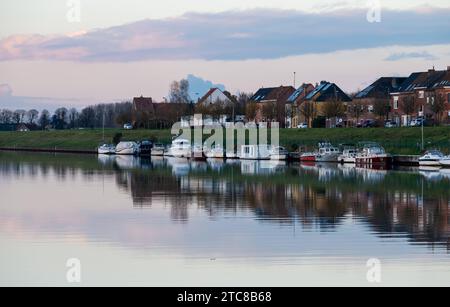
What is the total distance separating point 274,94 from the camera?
115625 millimetres

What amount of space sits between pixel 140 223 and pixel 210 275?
8.59m

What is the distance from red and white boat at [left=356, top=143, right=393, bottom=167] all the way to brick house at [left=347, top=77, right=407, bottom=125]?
29.3 meters

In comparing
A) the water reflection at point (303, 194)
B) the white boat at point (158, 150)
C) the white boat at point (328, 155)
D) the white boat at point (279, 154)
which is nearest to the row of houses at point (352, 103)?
the white boat at point (158, 150)

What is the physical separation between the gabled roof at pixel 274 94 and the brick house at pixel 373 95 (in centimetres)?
1921

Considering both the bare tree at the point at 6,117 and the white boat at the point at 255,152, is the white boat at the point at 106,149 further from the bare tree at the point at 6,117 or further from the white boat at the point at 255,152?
the bare tree at the point at 6,117

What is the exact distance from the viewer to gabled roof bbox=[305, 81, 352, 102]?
101m

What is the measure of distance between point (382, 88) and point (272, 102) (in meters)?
17.7

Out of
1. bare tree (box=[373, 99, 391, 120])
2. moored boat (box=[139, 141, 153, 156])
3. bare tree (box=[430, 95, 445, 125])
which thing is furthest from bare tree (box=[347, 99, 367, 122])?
moored boat (box=[139, 141, 153, 156])

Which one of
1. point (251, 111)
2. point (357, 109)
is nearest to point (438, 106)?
point (357, 109)

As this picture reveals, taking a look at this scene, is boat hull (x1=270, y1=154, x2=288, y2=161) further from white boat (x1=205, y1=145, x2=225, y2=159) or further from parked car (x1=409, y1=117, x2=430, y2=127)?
parked car (x1=409, y1=117, x2=430, y2=127)

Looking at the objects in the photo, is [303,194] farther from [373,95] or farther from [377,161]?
[373,95]

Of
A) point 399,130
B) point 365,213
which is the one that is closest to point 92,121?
point 399,130
